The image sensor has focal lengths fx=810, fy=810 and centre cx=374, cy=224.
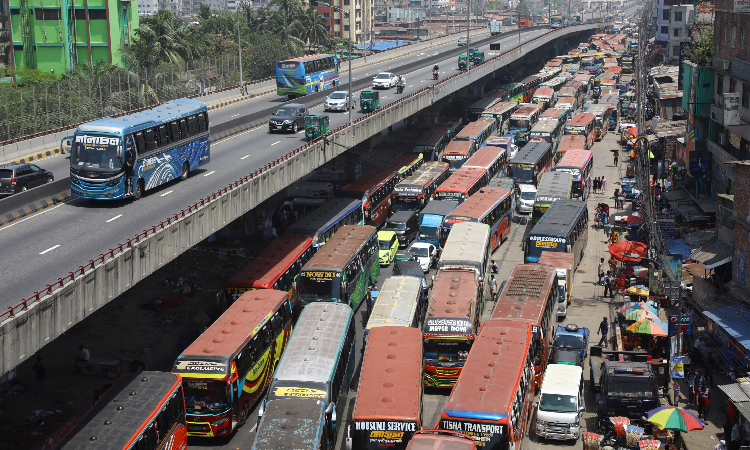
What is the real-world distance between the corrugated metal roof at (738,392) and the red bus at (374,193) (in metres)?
26.5

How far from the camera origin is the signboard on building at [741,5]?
39594mm

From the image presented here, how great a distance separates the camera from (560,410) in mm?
26625

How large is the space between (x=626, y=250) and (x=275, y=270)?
1856 cm

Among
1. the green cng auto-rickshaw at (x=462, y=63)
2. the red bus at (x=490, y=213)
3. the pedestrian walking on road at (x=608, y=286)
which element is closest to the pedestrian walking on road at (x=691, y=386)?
the pedestrian walking on road at (x=608, y=286)

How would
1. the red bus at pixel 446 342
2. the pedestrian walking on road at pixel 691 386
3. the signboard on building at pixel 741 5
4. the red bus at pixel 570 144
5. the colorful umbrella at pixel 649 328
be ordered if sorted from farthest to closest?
the red bus at pixel 570 144, the signboard on building at pixel 741 5, the colorful umbrella at pixel 649 328, the red bus at pixel 446 342, the pedestrian walking on road at pixel 691 386

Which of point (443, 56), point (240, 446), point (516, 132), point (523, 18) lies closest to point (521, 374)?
point (240, 446)

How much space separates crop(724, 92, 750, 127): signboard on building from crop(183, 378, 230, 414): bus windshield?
100ft

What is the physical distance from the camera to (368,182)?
170 feet

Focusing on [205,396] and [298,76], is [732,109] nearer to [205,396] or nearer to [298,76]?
[205,396]

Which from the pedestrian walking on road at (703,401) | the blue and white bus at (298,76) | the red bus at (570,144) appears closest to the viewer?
the pedestrian walking on road at (703,401)

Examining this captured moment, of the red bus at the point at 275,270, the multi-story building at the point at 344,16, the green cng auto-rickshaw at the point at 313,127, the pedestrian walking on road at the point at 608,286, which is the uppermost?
the multi-story building at the point at 344,16

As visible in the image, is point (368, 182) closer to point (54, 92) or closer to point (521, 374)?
point (54, 92)

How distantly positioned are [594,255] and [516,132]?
30724 millimetres

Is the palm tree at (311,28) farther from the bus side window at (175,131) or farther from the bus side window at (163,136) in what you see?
the bus side window at (163,136)
